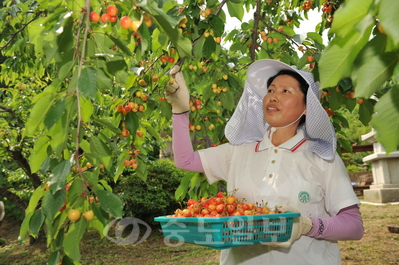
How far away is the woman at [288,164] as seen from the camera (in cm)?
179

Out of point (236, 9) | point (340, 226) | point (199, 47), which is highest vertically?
point (236, 9)

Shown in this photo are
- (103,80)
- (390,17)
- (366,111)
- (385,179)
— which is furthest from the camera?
(385,179)

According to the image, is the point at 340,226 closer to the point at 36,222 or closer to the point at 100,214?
the point at 100,214

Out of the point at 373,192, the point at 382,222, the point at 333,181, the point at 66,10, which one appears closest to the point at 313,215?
the point at 333,181

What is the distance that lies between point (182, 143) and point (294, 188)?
2.03ft

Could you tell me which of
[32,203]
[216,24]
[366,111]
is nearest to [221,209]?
[32,203]

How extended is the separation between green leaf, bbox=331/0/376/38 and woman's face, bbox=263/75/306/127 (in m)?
1.34

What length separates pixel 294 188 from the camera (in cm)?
184

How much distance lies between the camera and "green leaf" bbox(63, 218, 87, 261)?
3.67ft

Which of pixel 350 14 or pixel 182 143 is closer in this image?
pixel 350 14

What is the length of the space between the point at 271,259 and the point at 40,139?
1186 mm

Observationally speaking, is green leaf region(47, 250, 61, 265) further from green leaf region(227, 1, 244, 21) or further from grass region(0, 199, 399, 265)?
grass region(0, 199, 399, 265)

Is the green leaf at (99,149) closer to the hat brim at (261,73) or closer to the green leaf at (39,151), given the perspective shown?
the green leaf at (39,151)

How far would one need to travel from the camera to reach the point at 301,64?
2246mm
